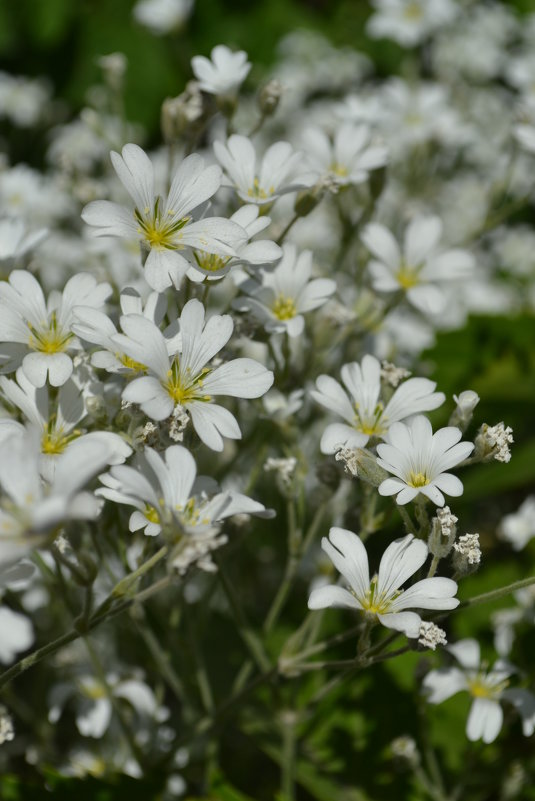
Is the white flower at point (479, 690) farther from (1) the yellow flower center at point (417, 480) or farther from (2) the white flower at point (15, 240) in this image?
(2) the white flower at point (15, 240)

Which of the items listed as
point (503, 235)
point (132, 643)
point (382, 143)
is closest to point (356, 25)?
point (503, 235)

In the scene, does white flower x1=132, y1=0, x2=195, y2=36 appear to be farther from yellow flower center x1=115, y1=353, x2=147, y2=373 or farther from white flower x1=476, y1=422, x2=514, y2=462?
white flower x1=476, y1=422, x2=514, y2=462

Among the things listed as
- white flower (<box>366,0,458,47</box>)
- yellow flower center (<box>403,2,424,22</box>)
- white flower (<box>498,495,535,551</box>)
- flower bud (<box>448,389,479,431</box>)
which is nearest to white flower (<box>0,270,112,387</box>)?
flower bud (<box>448,389,479,431</box>)

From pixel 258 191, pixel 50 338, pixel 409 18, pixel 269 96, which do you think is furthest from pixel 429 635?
pixel 409 18

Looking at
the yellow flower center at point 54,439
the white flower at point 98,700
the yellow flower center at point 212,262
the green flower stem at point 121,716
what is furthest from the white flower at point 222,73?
the white flower at point 98,700

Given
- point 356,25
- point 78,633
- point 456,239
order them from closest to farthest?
point 78,633 < point 456,239 < point 356,25

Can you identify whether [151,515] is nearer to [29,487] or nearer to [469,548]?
[29,487]

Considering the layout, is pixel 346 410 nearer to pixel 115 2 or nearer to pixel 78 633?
pixel 78 633
